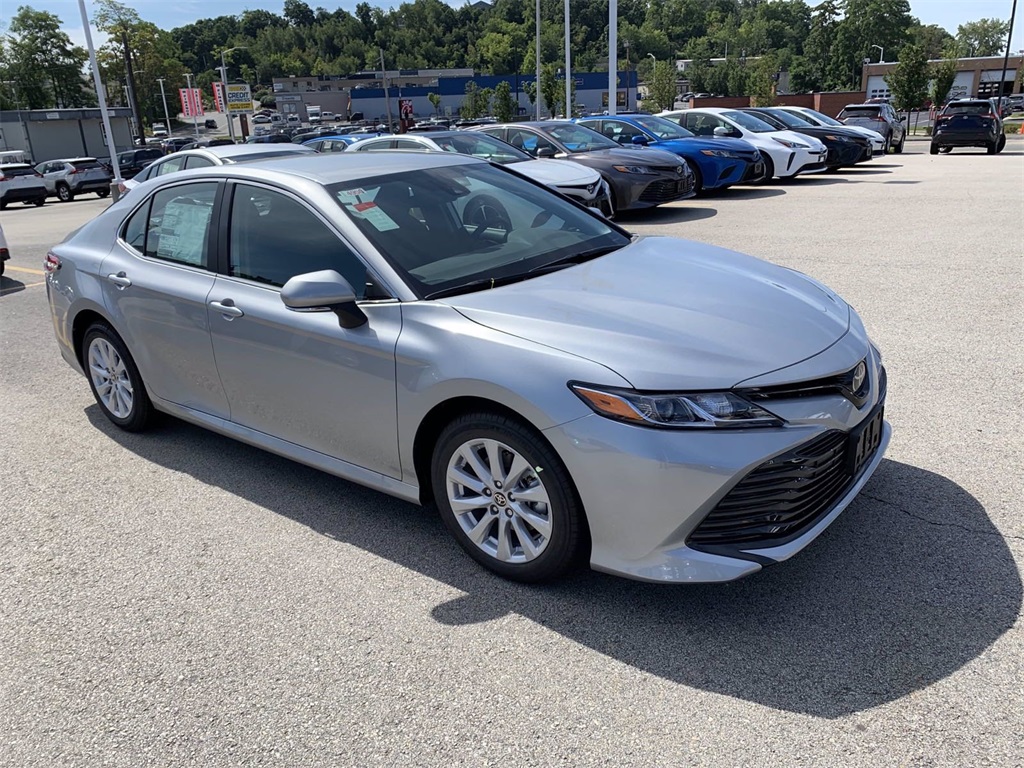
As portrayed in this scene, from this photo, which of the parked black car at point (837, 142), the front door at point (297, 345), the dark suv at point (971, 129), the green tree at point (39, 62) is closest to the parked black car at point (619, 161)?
the parked black car at point (837, 142)

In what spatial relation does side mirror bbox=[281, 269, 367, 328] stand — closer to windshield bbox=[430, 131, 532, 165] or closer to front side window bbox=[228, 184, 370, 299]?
front side window bbox=[228, 184, 370, 299]

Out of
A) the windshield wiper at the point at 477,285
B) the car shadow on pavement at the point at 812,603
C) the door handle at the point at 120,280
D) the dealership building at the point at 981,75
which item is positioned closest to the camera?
the car shadow on pavement at the point at 812,603

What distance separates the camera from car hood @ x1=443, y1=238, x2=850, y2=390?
113 inches

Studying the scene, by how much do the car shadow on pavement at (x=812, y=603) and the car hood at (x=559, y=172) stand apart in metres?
8.34

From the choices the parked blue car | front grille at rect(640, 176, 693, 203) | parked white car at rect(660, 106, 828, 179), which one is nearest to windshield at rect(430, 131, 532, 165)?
front grille at rect(640, 176, 693, 203)

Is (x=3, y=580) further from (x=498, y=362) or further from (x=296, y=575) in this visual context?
(x=498, y=362)

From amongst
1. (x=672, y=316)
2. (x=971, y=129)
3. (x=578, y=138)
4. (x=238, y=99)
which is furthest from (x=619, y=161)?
(x=238, y=99)

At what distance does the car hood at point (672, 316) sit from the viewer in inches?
113

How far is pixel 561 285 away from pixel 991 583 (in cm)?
199

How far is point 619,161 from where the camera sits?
12.9 m

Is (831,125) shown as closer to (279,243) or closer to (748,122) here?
(748,122)

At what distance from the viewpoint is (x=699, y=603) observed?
124 inches

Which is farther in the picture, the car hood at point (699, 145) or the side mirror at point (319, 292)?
the car hood at point (699, 145)

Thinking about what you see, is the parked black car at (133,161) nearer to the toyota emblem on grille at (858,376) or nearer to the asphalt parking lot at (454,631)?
the asphalt parking lot at (454,631)
